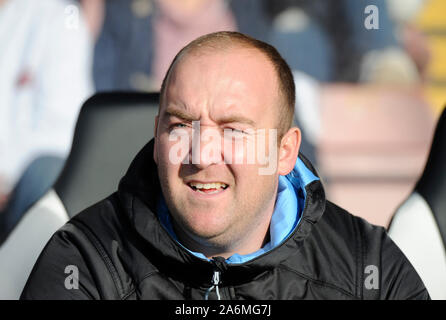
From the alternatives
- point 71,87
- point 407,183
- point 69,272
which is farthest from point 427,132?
point 69,272

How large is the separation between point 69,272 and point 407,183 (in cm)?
198

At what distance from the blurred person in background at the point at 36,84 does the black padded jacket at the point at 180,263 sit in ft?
4.83

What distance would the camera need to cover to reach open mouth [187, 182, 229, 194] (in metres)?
0.96

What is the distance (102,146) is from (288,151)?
0.39m

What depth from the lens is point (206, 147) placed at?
944 millimetres

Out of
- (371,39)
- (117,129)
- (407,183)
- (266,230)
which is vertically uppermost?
Result: (371,39)

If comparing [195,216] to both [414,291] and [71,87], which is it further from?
[71,87]

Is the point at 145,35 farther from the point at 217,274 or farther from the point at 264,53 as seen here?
the point at 217,274

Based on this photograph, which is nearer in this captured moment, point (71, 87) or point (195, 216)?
point (195, 216)

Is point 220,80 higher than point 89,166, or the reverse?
point 220,80

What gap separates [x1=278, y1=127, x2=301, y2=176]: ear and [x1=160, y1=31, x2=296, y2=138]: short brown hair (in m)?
0.01

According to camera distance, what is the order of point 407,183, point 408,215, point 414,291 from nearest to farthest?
1. point 414,291
2. point 408,215
3. point 407,183

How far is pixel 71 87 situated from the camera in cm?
265

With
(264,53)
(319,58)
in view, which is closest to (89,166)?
(264,53)
